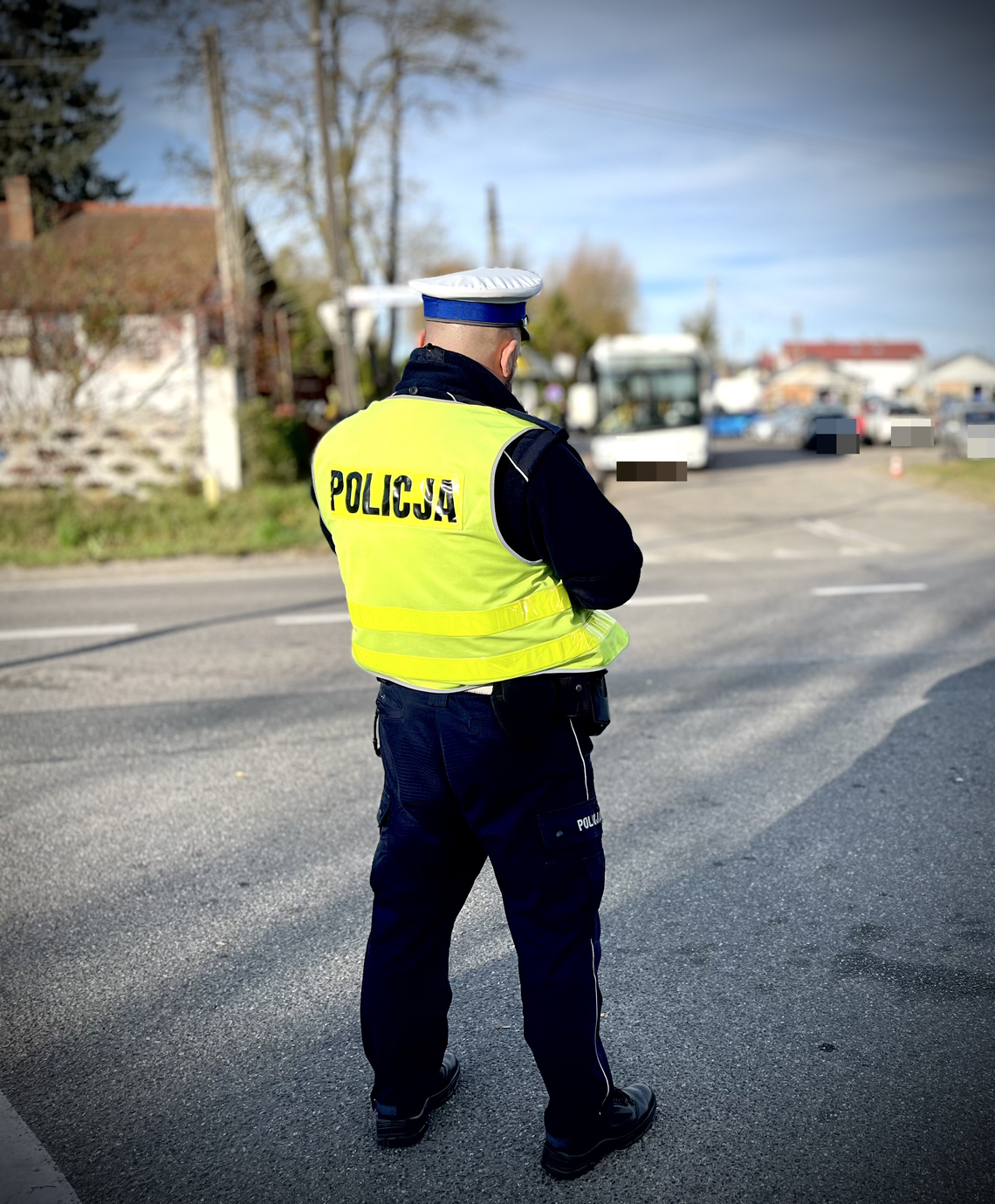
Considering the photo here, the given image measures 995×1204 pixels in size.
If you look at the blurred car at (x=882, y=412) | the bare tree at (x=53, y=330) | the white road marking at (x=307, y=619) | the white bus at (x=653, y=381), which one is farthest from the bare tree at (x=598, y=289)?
the white road marking at (x=307, y=619)

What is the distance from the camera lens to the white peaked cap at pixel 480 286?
86.2 inches

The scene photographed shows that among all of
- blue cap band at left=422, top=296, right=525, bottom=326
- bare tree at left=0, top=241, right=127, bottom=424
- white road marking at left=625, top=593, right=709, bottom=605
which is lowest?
white road marking at left=625, top=593, right=709, bottom=605

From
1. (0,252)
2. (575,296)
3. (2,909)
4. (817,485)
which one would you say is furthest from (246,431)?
(575,296)

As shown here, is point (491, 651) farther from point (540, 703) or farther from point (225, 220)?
point (225, 220)

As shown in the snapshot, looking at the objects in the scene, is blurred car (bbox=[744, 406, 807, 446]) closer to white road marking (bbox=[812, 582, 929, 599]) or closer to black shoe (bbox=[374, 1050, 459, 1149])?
white road marking (bbox=[812, 582, 929, 599])

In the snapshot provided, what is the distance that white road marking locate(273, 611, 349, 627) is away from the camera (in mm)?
8562

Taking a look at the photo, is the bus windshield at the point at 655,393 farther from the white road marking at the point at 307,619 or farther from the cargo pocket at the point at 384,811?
the cargo pocket at the point at 384,811

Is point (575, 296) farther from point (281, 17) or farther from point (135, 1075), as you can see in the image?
point (135, 1075)

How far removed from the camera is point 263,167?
24.2m

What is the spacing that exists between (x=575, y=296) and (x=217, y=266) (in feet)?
189

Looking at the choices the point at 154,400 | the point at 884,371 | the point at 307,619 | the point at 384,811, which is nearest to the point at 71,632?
the point at 307,619

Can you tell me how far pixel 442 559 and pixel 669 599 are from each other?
7.35 meters

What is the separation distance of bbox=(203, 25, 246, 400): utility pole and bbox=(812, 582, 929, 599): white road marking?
12.4m

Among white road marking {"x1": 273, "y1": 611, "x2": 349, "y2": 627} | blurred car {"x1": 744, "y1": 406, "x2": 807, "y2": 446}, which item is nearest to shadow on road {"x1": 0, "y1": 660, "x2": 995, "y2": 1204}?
white road marking {"x1": 273, "y1": 611, "x2": 349, "y2": 627}
